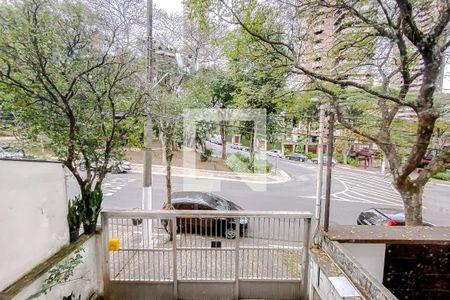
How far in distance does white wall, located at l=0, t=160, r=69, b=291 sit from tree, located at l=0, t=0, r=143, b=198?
1.42 feet

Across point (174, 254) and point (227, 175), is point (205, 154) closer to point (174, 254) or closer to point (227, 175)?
point (227, 175)

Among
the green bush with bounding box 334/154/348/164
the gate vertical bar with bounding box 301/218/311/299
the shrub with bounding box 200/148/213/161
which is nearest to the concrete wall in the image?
the gate vertical bar with bounding box 301/218/311/299

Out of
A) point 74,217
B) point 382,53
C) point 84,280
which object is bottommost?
point 84,280

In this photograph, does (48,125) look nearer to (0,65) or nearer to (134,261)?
(0,65)

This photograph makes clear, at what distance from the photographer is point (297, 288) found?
12.0 ft

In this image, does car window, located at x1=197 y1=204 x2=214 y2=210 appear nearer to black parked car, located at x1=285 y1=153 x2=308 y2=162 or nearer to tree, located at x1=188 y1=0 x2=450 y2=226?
tree, located at x1=188 y1=0 x2=450 y2=226

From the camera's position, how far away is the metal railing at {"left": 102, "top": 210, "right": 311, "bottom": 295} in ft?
11.5

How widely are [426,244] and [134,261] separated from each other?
15.1 ft

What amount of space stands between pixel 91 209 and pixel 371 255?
14.0 feet

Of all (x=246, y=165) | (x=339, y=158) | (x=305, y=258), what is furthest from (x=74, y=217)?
(x=339, y=158)

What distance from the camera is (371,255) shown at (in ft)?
10.7

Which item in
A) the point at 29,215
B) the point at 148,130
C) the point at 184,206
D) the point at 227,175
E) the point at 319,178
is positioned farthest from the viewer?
the point at 227,175

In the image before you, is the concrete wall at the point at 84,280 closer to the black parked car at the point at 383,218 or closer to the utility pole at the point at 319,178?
the utility pole at the point at 319,178

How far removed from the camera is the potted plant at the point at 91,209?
3340 mm
